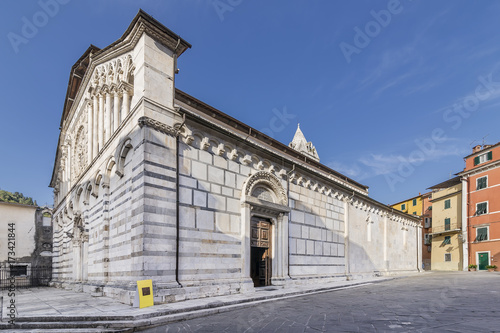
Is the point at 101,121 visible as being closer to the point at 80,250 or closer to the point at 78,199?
the point at 78,199

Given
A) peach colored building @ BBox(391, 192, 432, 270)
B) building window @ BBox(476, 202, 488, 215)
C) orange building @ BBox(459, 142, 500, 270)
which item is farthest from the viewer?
peach colored building @ BBox(391, 192, 432, 270)

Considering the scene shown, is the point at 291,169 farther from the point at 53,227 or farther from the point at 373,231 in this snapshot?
the point at 53,227

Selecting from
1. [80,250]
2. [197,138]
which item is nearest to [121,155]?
[197,138]

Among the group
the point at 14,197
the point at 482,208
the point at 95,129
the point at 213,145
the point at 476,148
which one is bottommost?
the point at 482,208

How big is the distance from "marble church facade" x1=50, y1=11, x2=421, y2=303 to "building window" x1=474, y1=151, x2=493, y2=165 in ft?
74.9

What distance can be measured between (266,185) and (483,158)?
30211mm

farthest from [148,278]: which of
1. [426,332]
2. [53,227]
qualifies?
[53,227]

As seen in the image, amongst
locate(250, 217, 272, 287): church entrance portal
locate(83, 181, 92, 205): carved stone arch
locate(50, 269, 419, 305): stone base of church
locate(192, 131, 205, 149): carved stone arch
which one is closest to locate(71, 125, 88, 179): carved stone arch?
locate(83, 181, 92, 205): carved stone arch

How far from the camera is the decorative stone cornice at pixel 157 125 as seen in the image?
9.97 m

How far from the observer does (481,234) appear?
31875mm

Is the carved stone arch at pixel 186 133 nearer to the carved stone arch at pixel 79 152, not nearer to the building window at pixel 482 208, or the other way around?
the carved stone arch at pixel 79 152

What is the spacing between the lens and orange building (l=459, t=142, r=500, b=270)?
30692 millimetres

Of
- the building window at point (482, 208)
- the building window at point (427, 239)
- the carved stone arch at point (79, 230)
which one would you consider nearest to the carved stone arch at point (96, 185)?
the carved stone arch at point (79, 230)

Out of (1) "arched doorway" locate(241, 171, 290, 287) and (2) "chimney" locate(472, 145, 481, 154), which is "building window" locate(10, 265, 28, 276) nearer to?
A: (1) "arched doorway" locate(241, 171, 290, 287)
